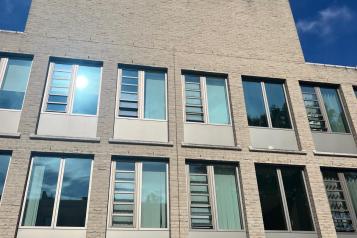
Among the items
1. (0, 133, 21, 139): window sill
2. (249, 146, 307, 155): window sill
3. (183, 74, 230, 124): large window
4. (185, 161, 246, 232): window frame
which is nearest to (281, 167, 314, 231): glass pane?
(249, 146, 307, 155): window sill

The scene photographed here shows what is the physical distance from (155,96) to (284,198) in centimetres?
546

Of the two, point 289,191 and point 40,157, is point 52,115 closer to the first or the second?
point 40,157

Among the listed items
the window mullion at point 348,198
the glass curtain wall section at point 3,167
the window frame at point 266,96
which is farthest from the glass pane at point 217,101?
the glass curtain wall section at point 3,167

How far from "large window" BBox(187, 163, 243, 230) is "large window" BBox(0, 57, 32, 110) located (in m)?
5.86

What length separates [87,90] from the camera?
12008 mm

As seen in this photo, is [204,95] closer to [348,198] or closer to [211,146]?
[211,146]

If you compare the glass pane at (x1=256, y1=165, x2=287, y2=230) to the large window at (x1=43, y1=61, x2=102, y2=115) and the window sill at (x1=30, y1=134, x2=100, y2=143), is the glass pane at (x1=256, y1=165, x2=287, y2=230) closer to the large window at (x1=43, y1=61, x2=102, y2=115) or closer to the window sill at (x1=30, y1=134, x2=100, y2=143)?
the window sill at (x1=30, y1=134, x2=100, y2=143)

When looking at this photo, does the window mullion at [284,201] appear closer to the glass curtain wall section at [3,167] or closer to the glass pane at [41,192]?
the glass pane at [41,192]

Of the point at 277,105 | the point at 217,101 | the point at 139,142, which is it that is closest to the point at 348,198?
the point at 277,105

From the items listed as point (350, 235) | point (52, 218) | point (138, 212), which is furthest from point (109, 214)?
point (350, 235)

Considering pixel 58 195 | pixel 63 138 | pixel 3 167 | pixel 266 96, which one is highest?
pixel 266 96

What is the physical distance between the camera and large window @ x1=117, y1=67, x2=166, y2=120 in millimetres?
11898

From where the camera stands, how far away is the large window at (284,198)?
1116 centimetres

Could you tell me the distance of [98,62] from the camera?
41.1ft
